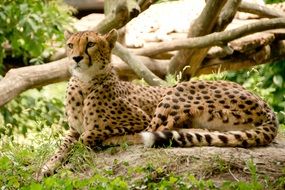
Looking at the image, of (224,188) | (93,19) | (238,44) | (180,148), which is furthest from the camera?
(93,19)

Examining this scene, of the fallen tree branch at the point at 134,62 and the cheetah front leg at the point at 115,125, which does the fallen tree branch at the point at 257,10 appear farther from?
the cheetah front leg at the point at 115,125

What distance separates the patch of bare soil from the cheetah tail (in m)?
0.05

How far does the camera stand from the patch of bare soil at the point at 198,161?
166 inches

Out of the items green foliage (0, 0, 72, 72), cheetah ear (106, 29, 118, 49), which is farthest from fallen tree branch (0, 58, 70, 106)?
cheetah ear (106, 29, 118, 49)

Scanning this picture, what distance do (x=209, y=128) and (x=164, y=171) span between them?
2.65 feet

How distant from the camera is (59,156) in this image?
4730 mm

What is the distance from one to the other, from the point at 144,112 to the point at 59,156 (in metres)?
0.72

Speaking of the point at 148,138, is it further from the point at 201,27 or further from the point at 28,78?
the point at 201,27

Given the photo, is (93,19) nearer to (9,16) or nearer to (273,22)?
(9,16)

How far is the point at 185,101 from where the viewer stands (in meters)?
4.95

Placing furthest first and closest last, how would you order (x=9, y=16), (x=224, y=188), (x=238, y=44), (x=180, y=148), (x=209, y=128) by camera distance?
(x=238, y=44)
(x=9, y=16)
(x=209, y=128)
(x=180, y=148)
(x=224, y=188)

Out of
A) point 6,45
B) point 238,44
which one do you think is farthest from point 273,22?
point 6,45

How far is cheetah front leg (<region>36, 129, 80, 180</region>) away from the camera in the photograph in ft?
14.9

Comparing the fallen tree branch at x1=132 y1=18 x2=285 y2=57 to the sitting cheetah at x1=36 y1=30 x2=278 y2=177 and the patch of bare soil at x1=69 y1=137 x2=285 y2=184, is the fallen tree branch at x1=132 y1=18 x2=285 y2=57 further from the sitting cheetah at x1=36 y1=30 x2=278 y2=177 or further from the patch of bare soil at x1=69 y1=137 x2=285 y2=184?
the patch of bare soil at x1=69 y1=137 x2=285 y2=184
